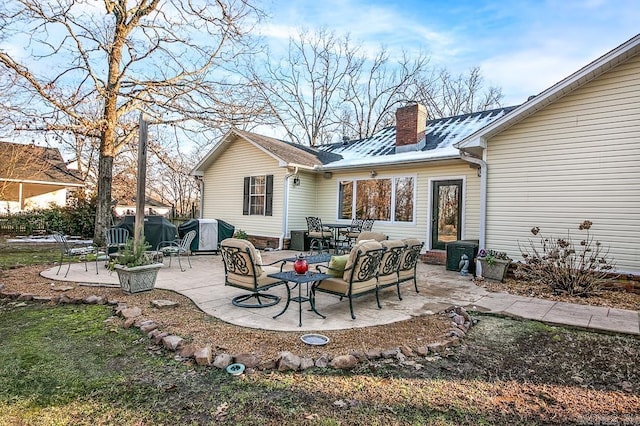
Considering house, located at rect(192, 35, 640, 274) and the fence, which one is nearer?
house, located at rect(192, 35, 640, 274)

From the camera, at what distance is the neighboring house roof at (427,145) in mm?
9750

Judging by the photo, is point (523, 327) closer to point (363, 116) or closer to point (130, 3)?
point (130, 3)

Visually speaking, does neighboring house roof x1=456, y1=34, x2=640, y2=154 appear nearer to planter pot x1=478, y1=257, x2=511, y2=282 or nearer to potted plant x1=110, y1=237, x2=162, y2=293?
planter pot x1=478, y1=257, x2=511, y2=282

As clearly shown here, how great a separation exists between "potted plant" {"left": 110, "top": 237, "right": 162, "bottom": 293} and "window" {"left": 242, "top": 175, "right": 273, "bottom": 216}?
656 centimetres

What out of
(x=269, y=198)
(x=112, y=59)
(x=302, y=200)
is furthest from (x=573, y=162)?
(x=112, y=59)

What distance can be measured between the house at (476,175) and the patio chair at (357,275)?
4.15 m

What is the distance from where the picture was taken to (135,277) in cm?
550

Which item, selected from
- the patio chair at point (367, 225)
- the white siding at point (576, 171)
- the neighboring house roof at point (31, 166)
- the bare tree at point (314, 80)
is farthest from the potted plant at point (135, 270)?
the bare tree at point (314, 80)

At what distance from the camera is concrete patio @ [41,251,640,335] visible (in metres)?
4.30

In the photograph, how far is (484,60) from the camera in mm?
20938

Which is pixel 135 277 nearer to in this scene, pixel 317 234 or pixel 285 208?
pixel 317 234

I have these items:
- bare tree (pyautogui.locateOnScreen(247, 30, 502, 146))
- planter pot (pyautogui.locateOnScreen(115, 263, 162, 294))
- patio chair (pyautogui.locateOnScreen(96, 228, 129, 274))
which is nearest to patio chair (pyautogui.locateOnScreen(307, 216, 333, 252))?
patio chair (pyautogui.locateOnScreen(96, 228, 129, 274))

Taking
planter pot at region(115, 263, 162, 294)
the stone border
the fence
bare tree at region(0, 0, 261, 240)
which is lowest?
the stone border

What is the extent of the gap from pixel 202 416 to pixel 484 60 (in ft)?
77.8
